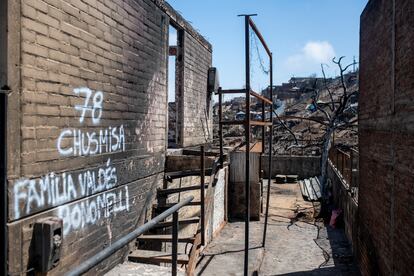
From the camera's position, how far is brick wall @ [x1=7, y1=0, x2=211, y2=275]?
3604 millimetres

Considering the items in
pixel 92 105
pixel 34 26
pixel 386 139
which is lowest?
pixel 386 139

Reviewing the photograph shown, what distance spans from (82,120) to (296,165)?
54.4 feet

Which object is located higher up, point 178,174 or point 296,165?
point 178,174

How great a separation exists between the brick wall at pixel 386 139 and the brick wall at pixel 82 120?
3538 millimetres

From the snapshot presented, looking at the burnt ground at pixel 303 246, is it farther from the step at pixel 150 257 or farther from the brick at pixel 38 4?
the brick at pixel 38 4

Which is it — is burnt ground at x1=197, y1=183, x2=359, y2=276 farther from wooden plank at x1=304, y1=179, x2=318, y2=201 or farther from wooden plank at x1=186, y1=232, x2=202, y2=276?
wooden plank at x1=304, y1=179, x2=318, y2=201

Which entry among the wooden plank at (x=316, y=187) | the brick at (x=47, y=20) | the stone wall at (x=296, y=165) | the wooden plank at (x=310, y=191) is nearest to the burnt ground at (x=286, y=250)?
the wooden plank at (x=310, y=191)

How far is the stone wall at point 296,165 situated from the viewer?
19766mm

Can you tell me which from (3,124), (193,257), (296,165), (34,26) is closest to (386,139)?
(193,257)

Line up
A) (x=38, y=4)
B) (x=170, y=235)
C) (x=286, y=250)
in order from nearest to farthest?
(x=38, y=4), (x=170, y=235), (x=286, y=250)

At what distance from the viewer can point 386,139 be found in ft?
19.2

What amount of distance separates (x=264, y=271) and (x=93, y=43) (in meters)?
5.24

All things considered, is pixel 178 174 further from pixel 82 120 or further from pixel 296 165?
pixel 296 165

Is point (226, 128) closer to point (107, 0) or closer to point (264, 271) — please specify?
point (264, 271)
